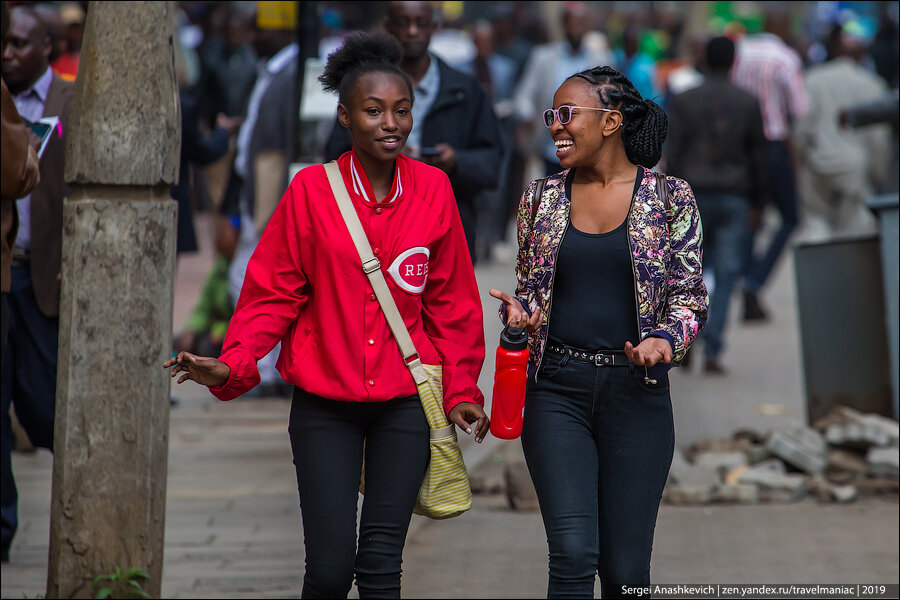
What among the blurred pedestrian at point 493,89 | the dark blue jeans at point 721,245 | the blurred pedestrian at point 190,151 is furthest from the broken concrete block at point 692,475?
the blurred pedestrian at point 493,89

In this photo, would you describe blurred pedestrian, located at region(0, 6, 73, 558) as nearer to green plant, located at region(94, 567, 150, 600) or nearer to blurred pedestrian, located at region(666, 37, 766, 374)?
green plant, located at region(94, 567, 150, 600)

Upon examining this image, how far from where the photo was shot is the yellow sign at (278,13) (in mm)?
7836

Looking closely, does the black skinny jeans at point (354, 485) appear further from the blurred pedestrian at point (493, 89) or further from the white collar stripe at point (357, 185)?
the blurred pedestrian at point (493, 89)

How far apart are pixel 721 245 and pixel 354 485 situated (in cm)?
693

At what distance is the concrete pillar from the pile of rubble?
10.4 ft

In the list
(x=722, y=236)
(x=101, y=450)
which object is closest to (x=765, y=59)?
(x=722, y=236)

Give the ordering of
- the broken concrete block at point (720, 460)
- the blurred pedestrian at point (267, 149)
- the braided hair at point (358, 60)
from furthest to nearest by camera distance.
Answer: the blurred pedestrian at point (267, 149) < the broken concrete block at point (720, 460) < the braided hair at point (358, 60)

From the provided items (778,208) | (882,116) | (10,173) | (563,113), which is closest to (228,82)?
(778,208)

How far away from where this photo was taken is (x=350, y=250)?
3.88 metres

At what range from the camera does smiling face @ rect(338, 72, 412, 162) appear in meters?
3.92

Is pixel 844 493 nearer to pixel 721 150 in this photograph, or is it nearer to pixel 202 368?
pixel 721 150

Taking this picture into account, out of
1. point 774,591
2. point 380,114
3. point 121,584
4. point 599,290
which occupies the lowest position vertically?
point 774,591

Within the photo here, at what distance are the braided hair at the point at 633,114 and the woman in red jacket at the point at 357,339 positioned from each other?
1.81 feet

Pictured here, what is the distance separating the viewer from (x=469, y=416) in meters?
3.91
